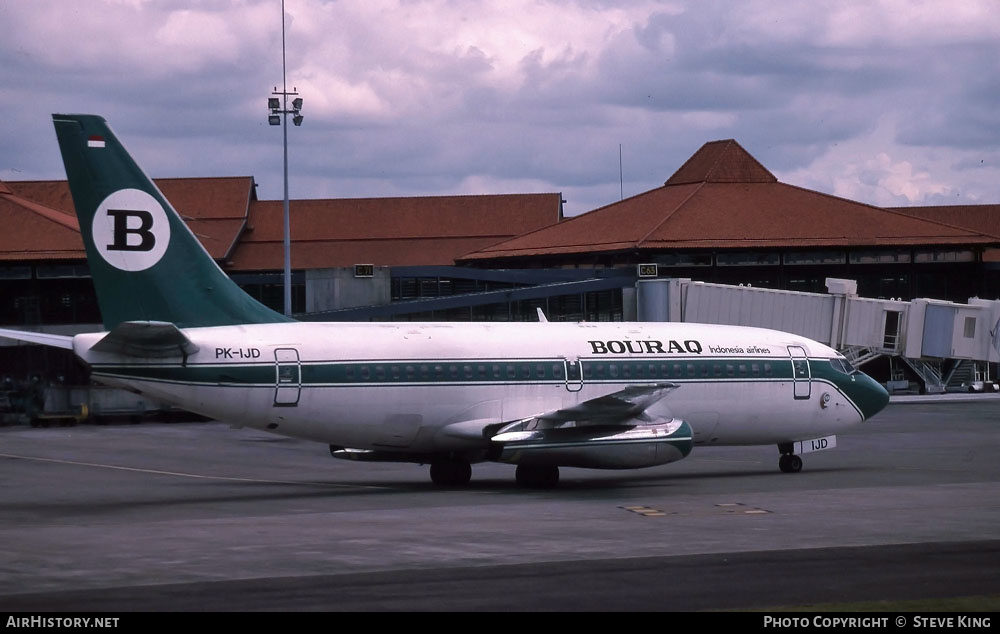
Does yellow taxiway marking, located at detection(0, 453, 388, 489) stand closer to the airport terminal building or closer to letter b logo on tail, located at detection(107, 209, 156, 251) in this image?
letter b logo on tail, located at detection(107, 209, 156, 251)

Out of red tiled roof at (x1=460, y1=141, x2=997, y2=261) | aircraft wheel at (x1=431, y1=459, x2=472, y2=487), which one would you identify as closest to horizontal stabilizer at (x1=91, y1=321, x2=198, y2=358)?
aircraft wheel at (x1=431, y1=459, x2=472, y2=487)

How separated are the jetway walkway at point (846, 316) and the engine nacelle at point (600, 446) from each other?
33.8 meters

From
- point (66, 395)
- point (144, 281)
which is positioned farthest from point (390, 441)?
point (66, 395)

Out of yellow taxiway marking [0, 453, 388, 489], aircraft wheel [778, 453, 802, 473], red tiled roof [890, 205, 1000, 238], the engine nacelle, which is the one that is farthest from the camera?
red tiled roof [890, 205, 1000, 238]

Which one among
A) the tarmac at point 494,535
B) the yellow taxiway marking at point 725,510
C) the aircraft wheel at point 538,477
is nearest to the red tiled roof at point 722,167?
the tarmac at point 494,535

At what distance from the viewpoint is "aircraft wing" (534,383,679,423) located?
3017 centimetres

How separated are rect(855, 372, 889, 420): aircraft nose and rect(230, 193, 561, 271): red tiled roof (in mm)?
71188

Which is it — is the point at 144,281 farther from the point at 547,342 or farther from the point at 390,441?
the point at 547,342

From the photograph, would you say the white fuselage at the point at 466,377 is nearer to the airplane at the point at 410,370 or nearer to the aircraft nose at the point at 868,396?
the airplane at the point at 410,370

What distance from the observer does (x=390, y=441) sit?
3128 cm

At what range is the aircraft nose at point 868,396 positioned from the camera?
121 ft

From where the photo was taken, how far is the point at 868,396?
1454 inches

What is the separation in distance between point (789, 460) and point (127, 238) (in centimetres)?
1790

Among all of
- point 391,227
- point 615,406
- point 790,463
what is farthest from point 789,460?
point 391,227
